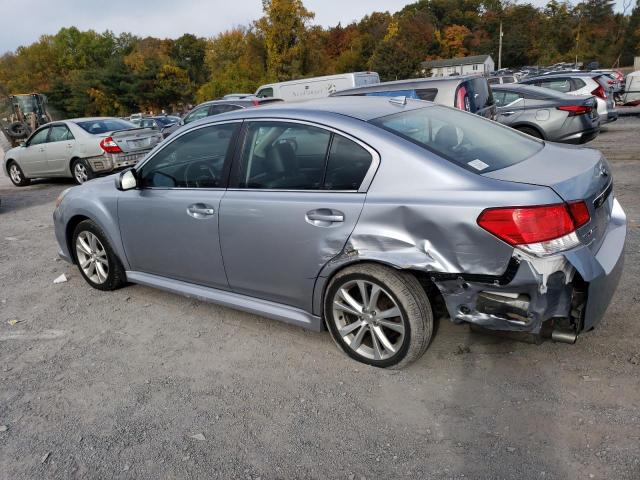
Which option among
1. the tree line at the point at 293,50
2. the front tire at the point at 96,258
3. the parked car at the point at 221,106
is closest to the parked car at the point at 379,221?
the front tire at the point at 96,258

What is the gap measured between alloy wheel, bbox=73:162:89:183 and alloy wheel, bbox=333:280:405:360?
9885mm

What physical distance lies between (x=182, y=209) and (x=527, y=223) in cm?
244

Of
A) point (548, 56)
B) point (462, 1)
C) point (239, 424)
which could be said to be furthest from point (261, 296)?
point (462, 1)

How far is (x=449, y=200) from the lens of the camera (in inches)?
108

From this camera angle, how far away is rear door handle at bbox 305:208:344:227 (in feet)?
10.1

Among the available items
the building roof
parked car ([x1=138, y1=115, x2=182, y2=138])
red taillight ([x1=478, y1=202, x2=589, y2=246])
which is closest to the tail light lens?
red taillight ([x1=478, y1=202, x2=589, y2=246])

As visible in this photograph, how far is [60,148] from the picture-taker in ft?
38.6

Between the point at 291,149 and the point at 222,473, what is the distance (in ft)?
6.56

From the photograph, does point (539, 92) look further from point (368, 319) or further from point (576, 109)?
point (368, 319)

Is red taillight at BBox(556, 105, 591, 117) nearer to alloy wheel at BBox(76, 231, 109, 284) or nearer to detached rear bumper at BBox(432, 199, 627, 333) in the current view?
detached rear bumper at BBox(432, 199, 627, 333)

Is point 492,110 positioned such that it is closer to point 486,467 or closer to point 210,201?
point 210,201

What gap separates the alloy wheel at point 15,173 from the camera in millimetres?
13173

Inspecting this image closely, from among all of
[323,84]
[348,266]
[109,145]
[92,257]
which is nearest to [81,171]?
[109,145]

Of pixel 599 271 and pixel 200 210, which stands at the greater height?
pixel 200 210
